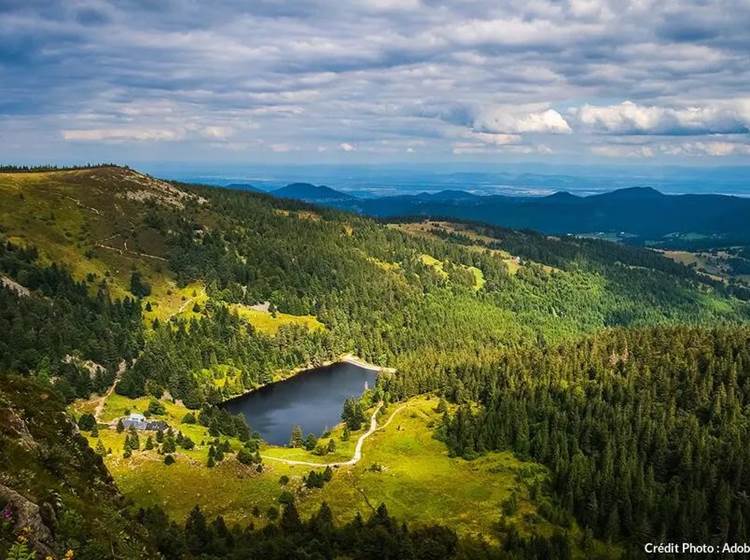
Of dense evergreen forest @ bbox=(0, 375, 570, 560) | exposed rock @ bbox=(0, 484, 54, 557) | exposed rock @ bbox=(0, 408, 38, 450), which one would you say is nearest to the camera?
exposed rock @ bbox=(0, 484, 54, 557)

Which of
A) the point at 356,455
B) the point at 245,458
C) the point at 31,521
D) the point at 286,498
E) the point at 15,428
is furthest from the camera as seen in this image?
the point at 356,455

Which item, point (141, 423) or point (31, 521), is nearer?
point (31, 521)

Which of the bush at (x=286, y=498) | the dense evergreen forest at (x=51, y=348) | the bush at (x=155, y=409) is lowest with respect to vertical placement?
the bush at (x=286, y=498)

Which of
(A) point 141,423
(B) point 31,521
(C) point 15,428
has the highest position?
(C) point 15,428

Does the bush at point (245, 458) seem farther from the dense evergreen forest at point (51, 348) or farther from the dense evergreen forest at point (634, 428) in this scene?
the dense evergreen forest at point (51, 348)

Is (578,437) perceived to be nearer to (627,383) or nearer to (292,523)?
(627,383)

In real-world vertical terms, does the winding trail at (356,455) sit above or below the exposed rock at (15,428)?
below

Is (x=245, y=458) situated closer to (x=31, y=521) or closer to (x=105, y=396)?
(x=105, y=396)

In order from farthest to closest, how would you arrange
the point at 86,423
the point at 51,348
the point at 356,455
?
the point at 51,348
the point at 356,455
the point at 86,423

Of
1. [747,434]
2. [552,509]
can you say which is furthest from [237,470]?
[747,434]

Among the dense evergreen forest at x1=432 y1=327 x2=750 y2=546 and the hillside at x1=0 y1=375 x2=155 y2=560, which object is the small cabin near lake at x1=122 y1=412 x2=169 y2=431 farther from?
the hillside at x1=0 y1=375 x2=155 y2=560

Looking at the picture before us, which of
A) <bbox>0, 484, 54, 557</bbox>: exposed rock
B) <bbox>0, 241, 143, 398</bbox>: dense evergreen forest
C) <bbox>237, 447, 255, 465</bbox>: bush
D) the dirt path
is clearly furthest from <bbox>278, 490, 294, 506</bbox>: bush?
<bbox>0, 484, 54, 557</bbox>: exposed rock

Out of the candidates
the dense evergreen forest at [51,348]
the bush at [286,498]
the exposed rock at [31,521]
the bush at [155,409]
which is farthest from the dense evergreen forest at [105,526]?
the dense evergreen forest at [51,348]

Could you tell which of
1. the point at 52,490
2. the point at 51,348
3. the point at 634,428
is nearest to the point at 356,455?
the point at 634,428
